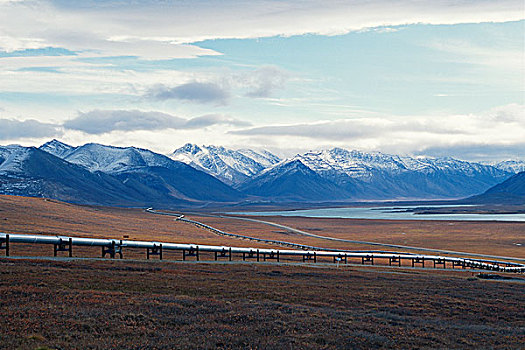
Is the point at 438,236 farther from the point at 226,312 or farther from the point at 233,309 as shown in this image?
the point at 226,312

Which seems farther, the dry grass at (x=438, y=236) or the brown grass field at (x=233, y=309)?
the dry grass at (x=438, y=236)

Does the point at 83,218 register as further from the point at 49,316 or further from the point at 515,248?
the point at 49,316

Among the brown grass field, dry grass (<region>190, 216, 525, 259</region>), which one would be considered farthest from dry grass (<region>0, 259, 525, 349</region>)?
dry grass (<region>190, 216, 525, 259</region>)

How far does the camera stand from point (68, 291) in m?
22.1

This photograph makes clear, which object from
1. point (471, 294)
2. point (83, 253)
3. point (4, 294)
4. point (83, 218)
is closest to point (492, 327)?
point (471, 294)

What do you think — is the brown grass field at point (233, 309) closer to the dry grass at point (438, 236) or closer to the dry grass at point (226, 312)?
the dry grass at point (226, 312)

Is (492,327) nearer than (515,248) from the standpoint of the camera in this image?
Yes

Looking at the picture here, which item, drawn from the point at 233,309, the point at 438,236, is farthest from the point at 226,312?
the point at 438,236

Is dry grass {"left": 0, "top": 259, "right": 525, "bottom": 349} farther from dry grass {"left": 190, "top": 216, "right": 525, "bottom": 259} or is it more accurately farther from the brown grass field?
dry grass {"left": 190, "top": 216, "right": 525, "bottom": 259}

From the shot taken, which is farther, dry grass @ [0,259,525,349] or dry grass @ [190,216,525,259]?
dry grass @ [190,216,525,259]

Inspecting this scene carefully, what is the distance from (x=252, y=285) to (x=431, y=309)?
9.03m

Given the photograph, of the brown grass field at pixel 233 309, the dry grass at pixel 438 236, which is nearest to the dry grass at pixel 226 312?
the brown grass field at pixel 233 309

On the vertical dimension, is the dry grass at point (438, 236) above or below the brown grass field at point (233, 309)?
below

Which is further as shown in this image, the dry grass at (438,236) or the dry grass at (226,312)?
the dry grass at (438,236)
